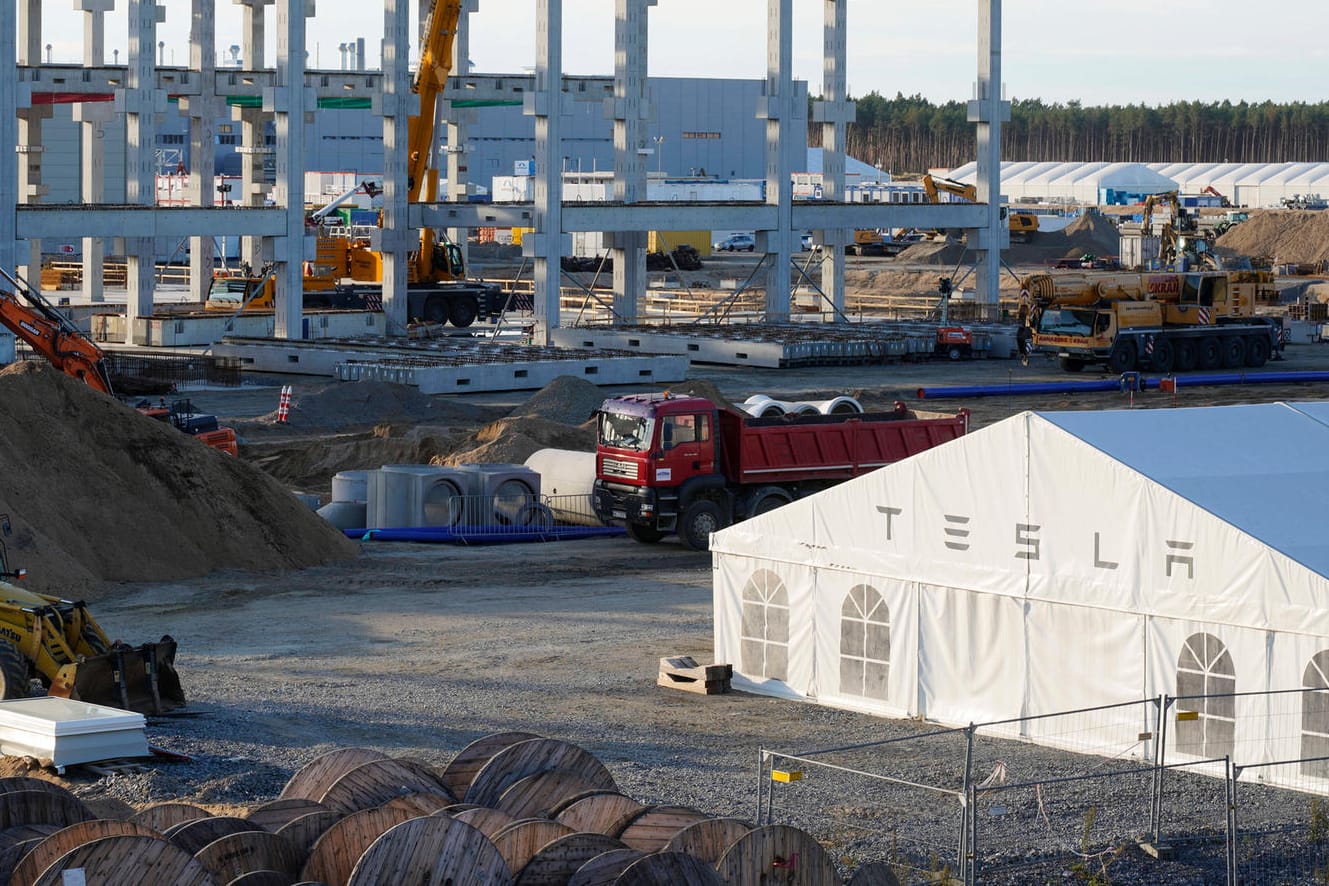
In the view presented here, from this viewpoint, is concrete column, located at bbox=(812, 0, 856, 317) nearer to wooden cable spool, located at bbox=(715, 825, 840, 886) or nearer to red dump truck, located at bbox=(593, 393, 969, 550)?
red dump truck, located at bbox=(593, 393, 969, 550)

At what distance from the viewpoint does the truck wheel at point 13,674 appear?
682 inches

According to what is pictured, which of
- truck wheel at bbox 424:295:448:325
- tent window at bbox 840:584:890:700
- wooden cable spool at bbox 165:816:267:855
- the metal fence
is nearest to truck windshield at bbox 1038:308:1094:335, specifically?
truck wheel at bbox 424:295:448:325

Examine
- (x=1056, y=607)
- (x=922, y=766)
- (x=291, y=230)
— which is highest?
(x=291, y=230)

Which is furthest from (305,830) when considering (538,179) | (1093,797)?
(538,179)

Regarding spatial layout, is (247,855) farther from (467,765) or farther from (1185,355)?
(1185,355)

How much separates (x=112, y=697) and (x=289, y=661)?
3630 mm

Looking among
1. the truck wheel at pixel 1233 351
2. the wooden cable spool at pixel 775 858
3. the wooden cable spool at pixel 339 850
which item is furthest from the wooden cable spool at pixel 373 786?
the truck wheel at pixel 1233 351

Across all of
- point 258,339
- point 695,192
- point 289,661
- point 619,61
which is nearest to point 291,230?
point 258,339

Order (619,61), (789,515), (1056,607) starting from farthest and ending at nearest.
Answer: (619,61) → (789,515) → (1056,607)

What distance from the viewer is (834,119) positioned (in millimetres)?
68125

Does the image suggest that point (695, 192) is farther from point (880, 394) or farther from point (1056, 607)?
point (1056, 607)

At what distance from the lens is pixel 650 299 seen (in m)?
80.2

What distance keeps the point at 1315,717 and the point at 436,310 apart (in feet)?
173

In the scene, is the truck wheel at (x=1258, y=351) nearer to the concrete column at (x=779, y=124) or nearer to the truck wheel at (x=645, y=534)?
the concrete column at (x=779, y=124)
